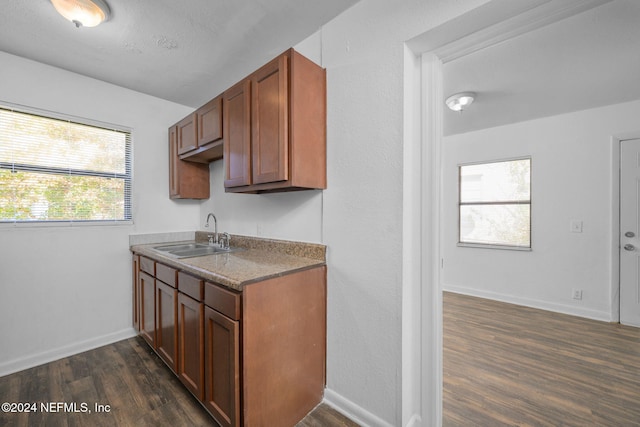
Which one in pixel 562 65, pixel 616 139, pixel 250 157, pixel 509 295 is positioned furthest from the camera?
pixel 509 295

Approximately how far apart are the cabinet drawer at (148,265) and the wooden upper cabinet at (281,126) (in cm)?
104

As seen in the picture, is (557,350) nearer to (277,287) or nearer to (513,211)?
(513,211)

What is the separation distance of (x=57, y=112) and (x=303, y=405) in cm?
308

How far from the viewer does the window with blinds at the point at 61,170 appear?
2059 millimetres

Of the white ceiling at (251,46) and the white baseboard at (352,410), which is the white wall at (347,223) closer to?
the white baseboard at (352,410)

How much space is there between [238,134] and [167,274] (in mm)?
1153

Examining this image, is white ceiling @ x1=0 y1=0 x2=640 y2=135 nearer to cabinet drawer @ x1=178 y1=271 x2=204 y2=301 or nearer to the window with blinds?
the window with blinds

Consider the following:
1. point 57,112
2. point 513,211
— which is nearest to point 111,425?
point 57,112

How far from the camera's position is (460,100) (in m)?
2.64

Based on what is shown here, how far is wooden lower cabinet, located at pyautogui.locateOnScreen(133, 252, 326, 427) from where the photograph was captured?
51.2 inches

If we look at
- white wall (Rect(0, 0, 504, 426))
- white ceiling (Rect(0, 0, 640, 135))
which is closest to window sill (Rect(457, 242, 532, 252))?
white ceiling (Rect(0, 0, 640, 135))

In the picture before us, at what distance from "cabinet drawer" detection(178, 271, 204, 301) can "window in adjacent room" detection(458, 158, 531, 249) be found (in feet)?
12.6

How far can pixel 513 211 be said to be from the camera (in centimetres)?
363

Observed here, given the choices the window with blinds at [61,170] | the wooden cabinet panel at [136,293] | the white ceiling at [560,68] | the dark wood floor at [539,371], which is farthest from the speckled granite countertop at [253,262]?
the white ceiling at [560,68]
